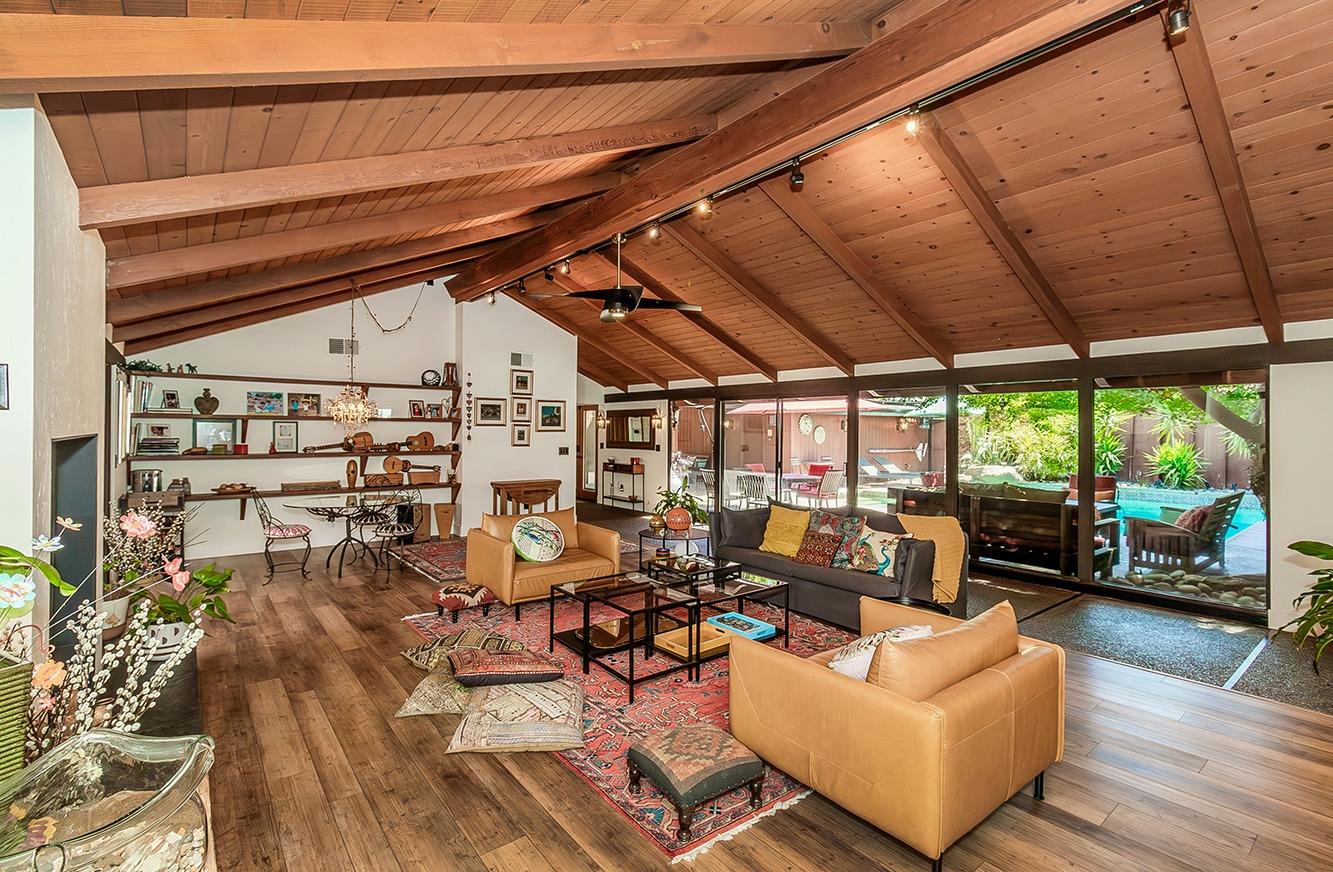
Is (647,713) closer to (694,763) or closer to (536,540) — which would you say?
(694,763)

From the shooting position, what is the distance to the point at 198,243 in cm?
422

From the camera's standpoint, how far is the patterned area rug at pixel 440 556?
6723 mm

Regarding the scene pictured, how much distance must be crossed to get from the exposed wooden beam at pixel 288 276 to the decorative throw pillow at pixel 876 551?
4.66m

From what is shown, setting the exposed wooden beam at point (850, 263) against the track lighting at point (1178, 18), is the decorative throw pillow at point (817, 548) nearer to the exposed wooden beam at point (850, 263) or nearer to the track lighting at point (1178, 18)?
the exposed wooden beam at point (850, 263)

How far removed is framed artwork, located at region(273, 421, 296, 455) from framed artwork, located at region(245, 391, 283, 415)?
0.18m

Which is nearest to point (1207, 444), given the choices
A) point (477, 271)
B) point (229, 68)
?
point (229, 68)

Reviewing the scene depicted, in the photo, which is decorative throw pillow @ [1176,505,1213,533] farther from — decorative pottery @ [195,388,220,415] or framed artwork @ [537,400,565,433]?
decorative pottery @ [195,388,220,415]

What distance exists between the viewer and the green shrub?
5.75m

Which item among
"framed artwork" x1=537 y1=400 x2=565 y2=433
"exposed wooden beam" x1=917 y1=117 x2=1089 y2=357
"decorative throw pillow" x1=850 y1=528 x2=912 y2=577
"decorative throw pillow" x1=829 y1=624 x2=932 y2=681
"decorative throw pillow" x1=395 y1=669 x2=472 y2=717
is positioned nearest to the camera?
"decorative throw pillow" x1=829 y1=624 x2=932 y2=681

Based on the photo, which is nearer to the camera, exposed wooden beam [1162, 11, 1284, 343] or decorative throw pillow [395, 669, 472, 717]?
exposed wooden beam [1162, 11, 1284, 343]

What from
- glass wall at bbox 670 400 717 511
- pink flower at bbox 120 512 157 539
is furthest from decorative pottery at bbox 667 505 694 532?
glass wall at bbox 670 400 717 511

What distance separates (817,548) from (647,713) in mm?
2325

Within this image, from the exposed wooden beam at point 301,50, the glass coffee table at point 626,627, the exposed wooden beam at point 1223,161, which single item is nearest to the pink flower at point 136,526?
the exposed wooden beam at point 301,50

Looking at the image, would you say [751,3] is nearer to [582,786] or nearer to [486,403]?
[582,786]
